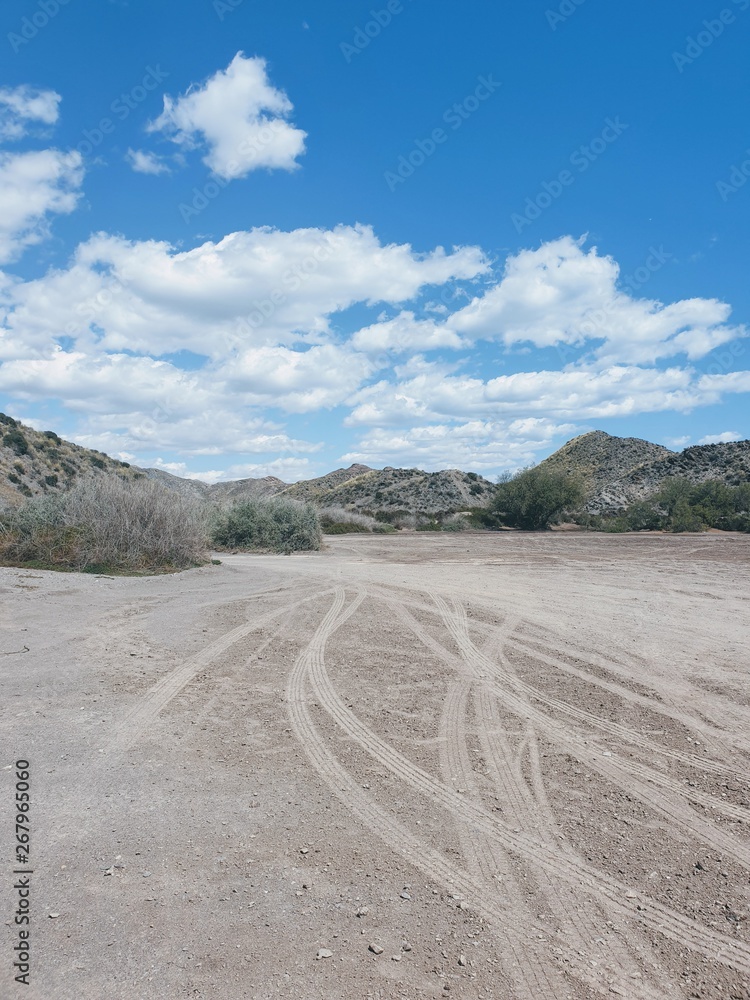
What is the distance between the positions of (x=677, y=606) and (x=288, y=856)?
33.2 ft

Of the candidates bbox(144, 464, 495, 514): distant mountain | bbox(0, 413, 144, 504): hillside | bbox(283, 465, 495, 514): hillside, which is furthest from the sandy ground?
bbox(283, 465, 495, 514): hillside

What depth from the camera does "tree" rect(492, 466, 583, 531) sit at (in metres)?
43.5

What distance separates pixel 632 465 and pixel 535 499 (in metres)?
38.7

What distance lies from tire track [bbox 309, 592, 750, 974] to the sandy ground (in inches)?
0.6

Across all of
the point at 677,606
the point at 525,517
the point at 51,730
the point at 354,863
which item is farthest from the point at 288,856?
the point at 525,517

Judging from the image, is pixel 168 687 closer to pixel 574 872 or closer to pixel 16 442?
pixel 574 872

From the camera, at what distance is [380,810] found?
461cm

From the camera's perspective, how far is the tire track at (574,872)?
3.34m

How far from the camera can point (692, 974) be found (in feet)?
10.3

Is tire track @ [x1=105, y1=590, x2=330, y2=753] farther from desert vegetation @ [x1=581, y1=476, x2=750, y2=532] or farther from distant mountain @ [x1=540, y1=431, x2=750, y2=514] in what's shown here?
distant mountain @ [x1=540, y1=431, x2=750, y2=514]

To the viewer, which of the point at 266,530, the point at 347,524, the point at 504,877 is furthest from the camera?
the point at 347,524

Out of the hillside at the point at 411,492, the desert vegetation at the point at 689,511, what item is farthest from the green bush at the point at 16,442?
the desert vegetation at the point at 689,511

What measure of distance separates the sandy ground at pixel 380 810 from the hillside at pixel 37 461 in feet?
124

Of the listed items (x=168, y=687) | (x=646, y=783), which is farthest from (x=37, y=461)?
(x=646, y=783)
